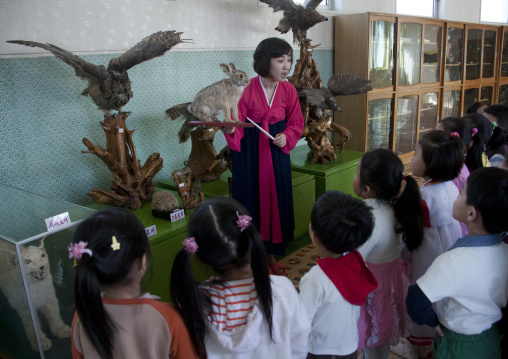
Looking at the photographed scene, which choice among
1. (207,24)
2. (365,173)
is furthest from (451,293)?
(207,24)

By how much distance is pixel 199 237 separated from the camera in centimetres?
103

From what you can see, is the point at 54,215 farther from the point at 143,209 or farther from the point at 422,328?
the point at 422,328

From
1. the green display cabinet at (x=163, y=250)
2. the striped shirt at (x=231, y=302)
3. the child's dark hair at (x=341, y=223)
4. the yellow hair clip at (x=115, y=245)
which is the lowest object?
the green display cabinet at (x=163, y=250)

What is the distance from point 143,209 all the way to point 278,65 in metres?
1.21

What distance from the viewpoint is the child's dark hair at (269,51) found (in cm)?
217

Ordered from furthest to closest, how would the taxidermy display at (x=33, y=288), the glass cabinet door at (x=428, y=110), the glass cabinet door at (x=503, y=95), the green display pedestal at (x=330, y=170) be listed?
the glass cabinet door at (x=503, y=95) < the glass cabinet door at (x=428, y=110) < the green display pedestal at (x=330, y=170) < the taxidermy display at (x=33, y=288)

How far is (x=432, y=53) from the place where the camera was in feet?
16.8

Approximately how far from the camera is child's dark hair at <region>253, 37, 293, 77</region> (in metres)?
2.17

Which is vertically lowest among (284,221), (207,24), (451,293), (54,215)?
(284,221)

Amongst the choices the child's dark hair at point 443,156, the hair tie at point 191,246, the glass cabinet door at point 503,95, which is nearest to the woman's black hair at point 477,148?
the child's dark hair at point 443,156

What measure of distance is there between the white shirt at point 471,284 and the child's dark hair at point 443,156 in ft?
1.89

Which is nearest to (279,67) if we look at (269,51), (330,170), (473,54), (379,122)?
(269,51)

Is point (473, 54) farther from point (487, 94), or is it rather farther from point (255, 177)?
point (255, 177)

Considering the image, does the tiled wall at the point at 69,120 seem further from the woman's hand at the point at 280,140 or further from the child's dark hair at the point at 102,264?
the child's dark hair at the point at 102,264
